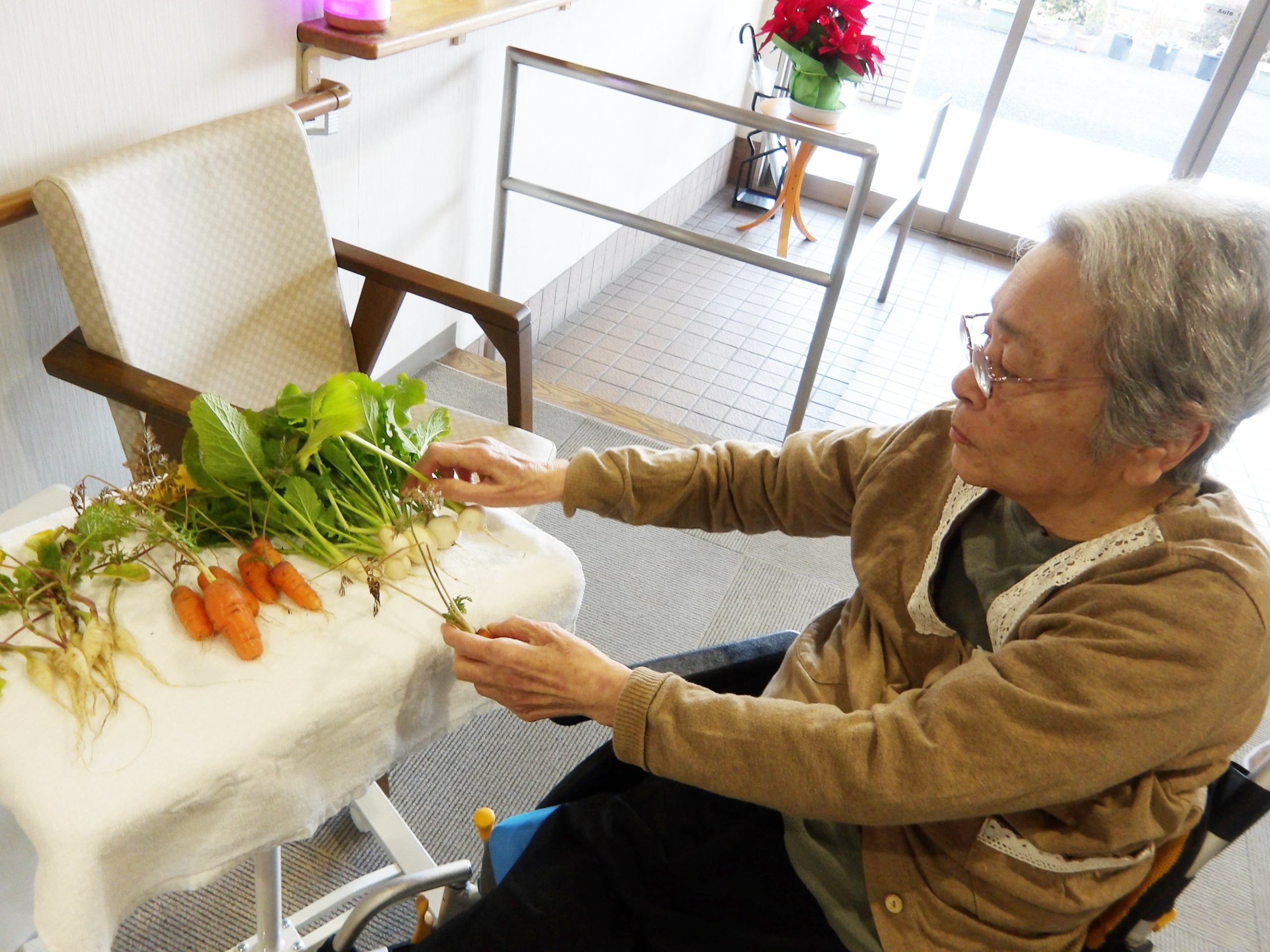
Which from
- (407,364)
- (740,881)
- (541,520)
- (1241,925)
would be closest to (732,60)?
(407,364)

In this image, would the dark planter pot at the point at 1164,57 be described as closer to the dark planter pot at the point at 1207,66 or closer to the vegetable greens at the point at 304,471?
the dark planter pot at the point at 1207,66

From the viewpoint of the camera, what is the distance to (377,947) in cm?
154

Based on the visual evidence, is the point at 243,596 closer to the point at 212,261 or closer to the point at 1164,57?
the point at 212,261

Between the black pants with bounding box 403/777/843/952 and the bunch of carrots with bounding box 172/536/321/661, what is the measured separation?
364mm

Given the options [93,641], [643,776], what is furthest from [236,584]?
[643,776]

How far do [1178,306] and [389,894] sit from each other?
1.06 metres

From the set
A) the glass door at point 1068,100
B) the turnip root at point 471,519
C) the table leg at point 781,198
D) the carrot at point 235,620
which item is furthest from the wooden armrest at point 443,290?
the glass door at point 1068,100

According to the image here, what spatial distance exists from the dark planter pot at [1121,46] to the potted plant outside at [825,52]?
2.30 m

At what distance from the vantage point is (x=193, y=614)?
1.02m

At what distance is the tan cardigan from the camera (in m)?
0.89

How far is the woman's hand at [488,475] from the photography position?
1.25 m

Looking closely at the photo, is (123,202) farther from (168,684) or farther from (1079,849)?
(1079,849)

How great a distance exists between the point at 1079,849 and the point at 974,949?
154 millimetres

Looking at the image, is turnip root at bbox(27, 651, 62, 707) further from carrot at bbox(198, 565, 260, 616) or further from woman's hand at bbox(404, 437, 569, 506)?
woman's hand at bbox(404, 437, 569, 506)
